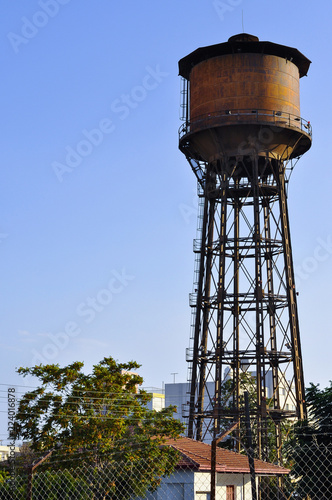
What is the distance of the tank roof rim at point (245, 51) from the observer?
45.8 m

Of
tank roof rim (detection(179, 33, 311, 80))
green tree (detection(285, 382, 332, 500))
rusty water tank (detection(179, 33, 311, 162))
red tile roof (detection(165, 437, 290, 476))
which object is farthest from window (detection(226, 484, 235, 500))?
tank roof rim (detection(179, 33, 311, 80))

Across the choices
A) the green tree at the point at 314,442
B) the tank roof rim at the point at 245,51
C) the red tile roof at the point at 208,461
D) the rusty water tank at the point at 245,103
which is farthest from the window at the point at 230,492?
the tank roof rim at the point at 245,51

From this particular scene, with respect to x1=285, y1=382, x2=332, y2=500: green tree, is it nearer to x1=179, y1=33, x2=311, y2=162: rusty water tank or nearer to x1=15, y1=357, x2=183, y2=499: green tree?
x1=15, y1=357, x2=183, y2=499: green tree

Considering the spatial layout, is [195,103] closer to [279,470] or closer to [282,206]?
[282,206]

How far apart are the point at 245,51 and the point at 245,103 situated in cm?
345

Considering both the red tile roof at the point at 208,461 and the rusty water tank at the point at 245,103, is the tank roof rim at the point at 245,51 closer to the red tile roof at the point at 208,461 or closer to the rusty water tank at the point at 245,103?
the rusty water tank at the point at 245,103

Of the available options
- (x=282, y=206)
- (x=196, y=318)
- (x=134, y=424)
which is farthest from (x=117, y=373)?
(x=282, y=206)

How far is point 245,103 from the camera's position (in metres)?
44.4

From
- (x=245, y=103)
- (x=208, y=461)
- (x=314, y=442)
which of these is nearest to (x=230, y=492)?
(x=208, y=461)

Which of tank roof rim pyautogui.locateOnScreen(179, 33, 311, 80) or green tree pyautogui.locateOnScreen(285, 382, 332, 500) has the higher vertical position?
tank roof rim pyautogui.locateOnScreen(179, 33, 311, 80)

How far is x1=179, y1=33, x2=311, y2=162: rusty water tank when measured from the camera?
44250mm

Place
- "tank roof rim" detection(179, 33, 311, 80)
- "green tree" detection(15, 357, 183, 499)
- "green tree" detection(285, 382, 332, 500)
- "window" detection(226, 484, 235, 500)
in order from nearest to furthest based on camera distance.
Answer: "green tree" detection(285, 382, 332, 500) < "green tree" detection(15, 357, 183, 499) < "window" detection(226, 484, 235, 500) < "tank roof rim" detection(179, 33, 311, 80)

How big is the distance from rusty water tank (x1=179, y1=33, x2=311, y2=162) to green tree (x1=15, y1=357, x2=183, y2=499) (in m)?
14.9

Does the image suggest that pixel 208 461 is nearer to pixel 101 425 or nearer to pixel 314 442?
pixel 101 425
